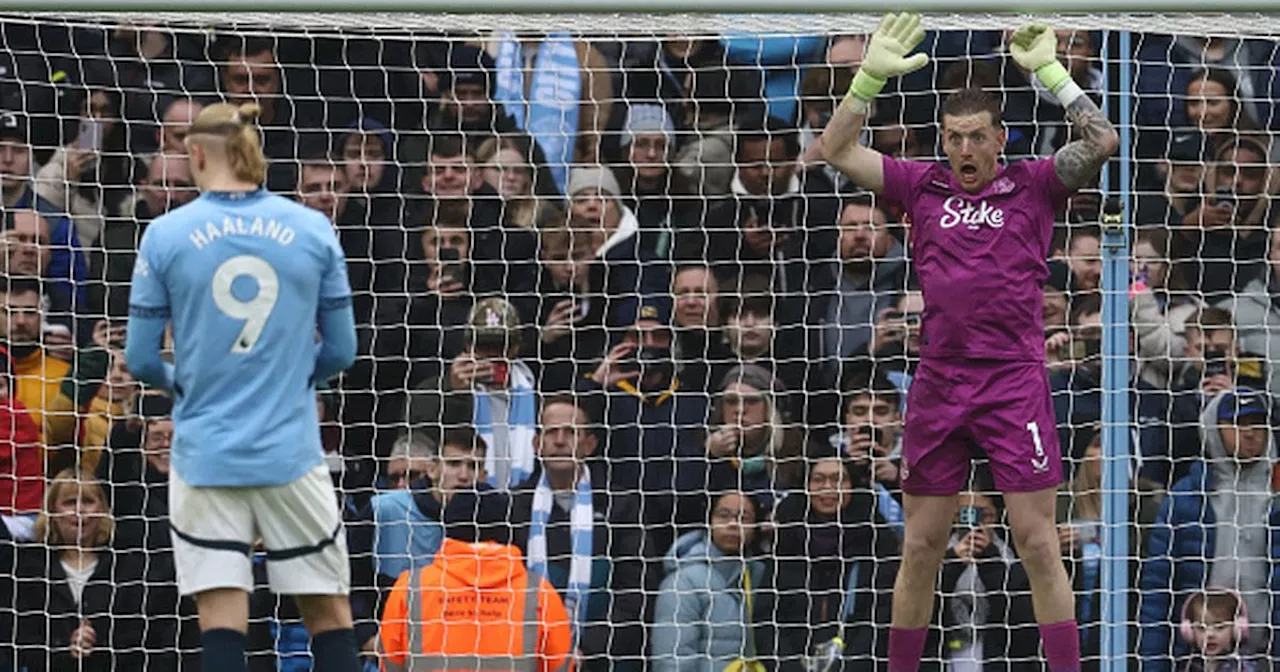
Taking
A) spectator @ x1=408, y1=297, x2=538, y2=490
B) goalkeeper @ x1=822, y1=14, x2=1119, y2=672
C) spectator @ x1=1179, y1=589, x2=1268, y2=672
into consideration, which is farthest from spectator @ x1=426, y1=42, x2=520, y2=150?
spectator @ x1=1179, y1=589, x2=1268, y2=672

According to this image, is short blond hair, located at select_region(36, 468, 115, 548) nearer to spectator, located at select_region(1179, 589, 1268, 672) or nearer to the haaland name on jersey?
the haaland name on jersey

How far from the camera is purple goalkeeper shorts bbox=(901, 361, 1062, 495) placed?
7191mm

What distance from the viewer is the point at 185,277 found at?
6238 mm

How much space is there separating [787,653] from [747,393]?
0.95 m

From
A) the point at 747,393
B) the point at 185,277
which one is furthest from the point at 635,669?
the point at 185,277

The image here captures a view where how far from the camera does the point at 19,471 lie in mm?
8648

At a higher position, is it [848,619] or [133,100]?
[133,100]

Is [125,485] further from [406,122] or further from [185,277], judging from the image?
[185,277]

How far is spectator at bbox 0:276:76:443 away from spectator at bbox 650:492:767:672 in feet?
7.42

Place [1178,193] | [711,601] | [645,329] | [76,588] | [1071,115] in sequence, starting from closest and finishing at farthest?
[1071,115] < [711,601] < [76,588] < [645,329] < [1178,193]

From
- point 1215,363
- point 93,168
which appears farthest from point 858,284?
point 93,168

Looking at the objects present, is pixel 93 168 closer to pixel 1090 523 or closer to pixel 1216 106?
pixel 1090 523

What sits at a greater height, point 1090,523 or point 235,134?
point 235,134

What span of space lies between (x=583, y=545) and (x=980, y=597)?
1450 millimetres
